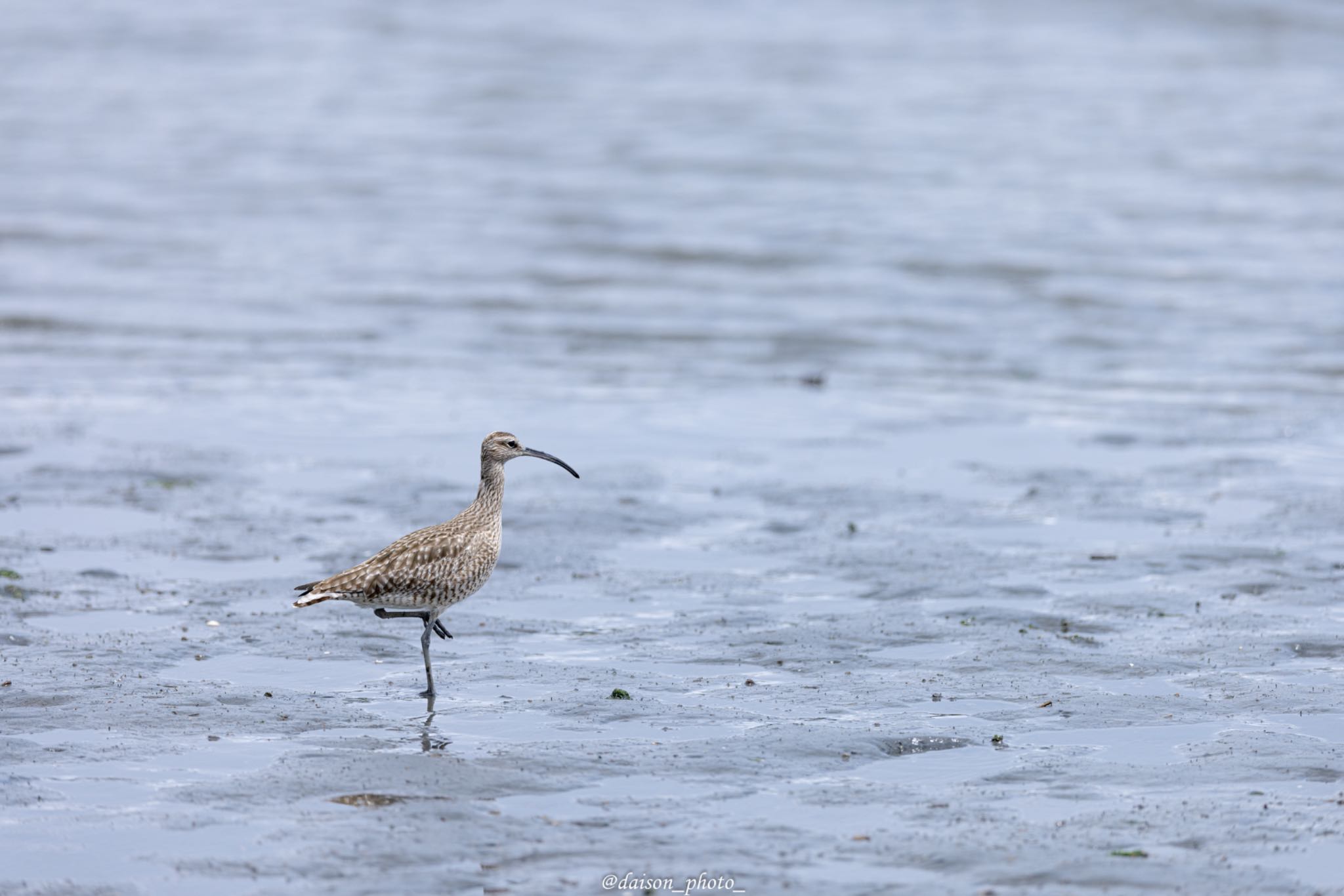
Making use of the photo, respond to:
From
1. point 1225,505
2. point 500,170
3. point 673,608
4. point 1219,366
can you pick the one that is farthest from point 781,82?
point 673,608

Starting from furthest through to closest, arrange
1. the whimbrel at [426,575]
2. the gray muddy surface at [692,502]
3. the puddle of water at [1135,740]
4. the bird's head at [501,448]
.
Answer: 1. the bird's head at [501,448]
2. the whimbrel at [426,575]
3. the puddle of water at [1135,740]
4. the gray muddy surface at [692,502]

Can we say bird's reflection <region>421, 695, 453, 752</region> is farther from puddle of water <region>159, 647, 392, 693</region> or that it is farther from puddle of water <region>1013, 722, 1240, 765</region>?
puddle of water <region>1013, 722, 1240, 765</region>

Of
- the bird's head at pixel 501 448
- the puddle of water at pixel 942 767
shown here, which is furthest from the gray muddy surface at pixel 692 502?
the bird's head at pixel 501 448

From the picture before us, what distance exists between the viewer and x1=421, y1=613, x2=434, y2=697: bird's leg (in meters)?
8.76

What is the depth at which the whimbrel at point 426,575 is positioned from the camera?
8883 millimetres

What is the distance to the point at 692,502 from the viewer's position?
13.0m

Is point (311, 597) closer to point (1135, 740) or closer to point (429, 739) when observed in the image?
point (429, 739)

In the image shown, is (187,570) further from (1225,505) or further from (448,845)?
(1225,505)

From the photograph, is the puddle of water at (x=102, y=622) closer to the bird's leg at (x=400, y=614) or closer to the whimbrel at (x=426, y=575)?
the whimbrel at (x=426, y=575)

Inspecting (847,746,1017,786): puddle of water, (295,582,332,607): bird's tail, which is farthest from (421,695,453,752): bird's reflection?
(847,746,1017,786): puddle of water

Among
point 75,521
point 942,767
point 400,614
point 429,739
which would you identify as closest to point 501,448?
point 400,614

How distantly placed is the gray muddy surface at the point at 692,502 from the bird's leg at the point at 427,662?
0.55 ft

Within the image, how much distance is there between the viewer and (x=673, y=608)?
10.5 metres

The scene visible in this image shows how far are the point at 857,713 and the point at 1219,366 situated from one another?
11.0 metres
